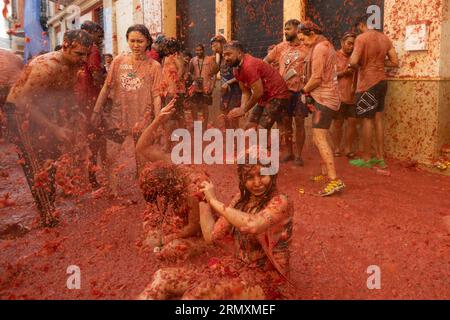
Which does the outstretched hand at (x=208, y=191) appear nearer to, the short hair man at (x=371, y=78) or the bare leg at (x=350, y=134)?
the short hair man at (x=371, y=78)

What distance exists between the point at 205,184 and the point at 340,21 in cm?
638

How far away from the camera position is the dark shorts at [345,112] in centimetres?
747

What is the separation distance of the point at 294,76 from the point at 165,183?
161 inches

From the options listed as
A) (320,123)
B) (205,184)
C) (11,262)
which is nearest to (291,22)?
(320,123)

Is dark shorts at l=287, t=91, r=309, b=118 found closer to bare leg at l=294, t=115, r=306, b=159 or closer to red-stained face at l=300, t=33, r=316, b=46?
bare leg at l=294, t=115, r=306, b=159

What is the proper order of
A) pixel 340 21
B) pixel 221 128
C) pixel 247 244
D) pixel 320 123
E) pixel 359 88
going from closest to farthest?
1. pixel 247 244
2. pixel 320 123
3. pixel 359 88
4. pixel 340 21
5. pixel 221 128

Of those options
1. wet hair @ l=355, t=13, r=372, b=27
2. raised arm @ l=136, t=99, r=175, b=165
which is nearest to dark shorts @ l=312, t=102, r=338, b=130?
raised arm @ l=136, t=99, r=175, b=165

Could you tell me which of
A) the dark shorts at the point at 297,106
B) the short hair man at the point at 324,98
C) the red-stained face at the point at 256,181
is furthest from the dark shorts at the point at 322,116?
the red-stained face at the point at 256,181

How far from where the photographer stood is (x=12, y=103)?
4539 mm

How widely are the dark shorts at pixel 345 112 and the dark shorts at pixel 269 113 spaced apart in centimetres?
137

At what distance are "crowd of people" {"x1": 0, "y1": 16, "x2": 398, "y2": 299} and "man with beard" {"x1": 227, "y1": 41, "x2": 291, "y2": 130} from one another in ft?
0.05

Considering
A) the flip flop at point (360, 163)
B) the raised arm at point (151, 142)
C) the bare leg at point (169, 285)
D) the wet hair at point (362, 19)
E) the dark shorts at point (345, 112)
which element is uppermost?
the wet hair at point (362, 19)

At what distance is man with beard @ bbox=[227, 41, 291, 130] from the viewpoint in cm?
593

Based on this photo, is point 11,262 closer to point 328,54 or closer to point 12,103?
point 12,103
